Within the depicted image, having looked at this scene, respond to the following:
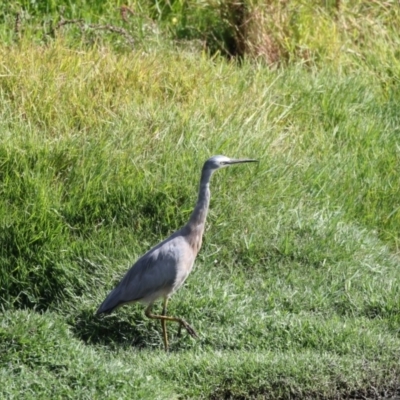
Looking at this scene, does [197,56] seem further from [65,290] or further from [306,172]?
[65,290]

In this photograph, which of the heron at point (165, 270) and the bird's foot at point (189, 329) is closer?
the heron at point (165, 270)

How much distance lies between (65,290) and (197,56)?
314 cm

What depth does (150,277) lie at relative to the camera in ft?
19.2

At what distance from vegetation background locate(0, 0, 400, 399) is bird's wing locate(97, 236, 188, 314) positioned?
1.04 feet

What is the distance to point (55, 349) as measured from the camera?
5.50 metres

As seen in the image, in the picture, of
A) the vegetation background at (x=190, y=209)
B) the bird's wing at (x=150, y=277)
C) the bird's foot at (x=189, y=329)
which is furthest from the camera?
the bird's foot at (x=189, y=329)

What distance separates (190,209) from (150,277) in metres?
1.00

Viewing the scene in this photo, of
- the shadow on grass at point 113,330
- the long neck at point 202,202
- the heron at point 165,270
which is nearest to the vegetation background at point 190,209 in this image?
the shadow on grass at point 113,330

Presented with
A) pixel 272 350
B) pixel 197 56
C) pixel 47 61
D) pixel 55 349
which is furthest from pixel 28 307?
pixel 197 56

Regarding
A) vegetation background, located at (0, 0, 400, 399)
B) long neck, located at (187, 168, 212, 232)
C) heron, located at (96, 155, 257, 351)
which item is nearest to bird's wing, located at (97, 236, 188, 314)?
heron, located at (96, 155, 257, 351)

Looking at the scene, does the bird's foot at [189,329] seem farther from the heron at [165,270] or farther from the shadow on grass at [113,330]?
the shadow on grass at [113,330]

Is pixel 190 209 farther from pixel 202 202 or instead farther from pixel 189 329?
pixel 189 329

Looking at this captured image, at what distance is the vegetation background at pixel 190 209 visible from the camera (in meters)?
5.55

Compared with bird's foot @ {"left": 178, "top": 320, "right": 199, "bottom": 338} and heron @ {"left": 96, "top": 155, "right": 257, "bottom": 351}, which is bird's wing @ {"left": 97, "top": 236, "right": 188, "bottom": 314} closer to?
heron @ {"left": 96, "top": 155, "right": 257, "bottom": 351}
